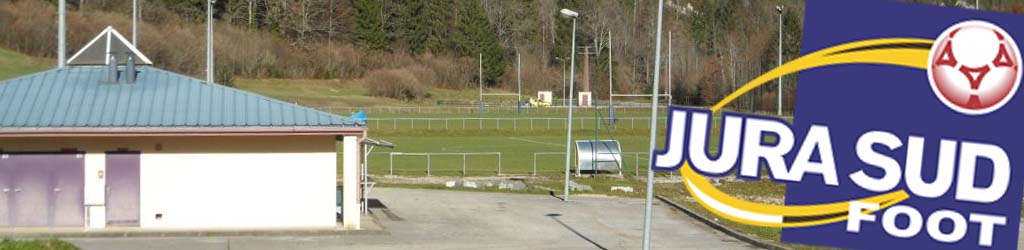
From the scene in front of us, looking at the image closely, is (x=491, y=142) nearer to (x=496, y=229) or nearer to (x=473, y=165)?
(x=473, y=165)

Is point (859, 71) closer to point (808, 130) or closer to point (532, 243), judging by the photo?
point (808, 130)

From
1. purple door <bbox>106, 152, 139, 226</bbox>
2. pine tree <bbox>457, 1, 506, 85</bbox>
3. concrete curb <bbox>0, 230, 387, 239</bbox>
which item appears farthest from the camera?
pine tree <bbox>457, 1, 506, 85</bbox>

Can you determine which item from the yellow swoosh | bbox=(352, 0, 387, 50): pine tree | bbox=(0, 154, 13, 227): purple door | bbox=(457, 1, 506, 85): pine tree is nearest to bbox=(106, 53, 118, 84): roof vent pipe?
bbox=(0, 154, 13, 227): purple door

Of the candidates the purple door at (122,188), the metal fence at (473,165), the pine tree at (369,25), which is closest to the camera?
the purple door at (122,188)

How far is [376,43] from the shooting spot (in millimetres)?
127125

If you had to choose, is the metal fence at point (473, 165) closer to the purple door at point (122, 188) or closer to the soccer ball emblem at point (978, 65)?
the purple door at point (122, 188)

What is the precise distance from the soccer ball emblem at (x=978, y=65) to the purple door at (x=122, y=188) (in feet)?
55.8

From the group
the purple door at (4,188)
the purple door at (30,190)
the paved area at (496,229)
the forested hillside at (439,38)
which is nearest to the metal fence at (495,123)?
the forested hillside at (439,38)

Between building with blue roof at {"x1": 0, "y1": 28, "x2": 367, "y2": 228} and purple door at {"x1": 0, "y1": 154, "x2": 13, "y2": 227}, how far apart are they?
0.02 meters

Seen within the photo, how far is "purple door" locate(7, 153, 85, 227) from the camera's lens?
92.9 ft

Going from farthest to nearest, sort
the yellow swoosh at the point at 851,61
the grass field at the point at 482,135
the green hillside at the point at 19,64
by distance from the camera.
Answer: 1. the green hillside at the point at 19,64
2. the grass field at the point at 482,135
3. the yellow swoosh at the point at 851,61

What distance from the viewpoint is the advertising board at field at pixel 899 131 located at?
19984mm

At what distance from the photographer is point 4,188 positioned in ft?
92.7

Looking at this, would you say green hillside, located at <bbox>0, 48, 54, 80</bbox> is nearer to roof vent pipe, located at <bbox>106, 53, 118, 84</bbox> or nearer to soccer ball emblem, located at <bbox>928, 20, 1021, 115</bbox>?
roof vent pipe, located at <bbox>106, 53, 118, 84</bbox>
